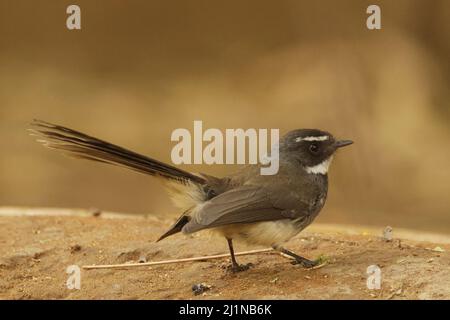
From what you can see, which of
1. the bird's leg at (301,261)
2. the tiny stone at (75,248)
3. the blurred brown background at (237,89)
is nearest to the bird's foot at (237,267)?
the bird's leg at (301,261)

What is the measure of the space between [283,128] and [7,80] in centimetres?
398

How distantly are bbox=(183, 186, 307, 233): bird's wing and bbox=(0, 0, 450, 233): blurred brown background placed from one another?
3.47 metres

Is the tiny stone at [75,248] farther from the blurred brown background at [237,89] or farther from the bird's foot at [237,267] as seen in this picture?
the blurred brown background at [237,89]

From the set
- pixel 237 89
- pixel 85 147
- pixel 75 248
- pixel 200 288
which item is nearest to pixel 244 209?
pixel 200 288

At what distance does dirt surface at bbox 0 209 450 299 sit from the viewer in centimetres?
372

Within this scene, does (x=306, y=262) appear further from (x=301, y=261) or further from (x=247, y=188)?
(x=247, y=188)

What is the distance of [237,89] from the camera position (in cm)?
919

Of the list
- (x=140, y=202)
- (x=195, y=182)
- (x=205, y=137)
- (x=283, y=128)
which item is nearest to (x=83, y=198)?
(x=140, y=202)

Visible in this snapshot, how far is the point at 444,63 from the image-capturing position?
8.66 meters

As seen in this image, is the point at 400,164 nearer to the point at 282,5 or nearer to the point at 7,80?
the point at 282,5

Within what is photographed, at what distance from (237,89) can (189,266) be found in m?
5.10

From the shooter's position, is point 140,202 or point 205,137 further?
point 140,202

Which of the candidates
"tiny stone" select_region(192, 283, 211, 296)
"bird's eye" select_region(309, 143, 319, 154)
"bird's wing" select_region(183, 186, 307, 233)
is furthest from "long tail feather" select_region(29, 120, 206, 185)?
"bird's eye" select_region(309, 143, 319, 154)

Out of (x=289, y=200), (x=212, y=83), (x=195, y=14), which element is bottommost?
(x=289, y=200)
